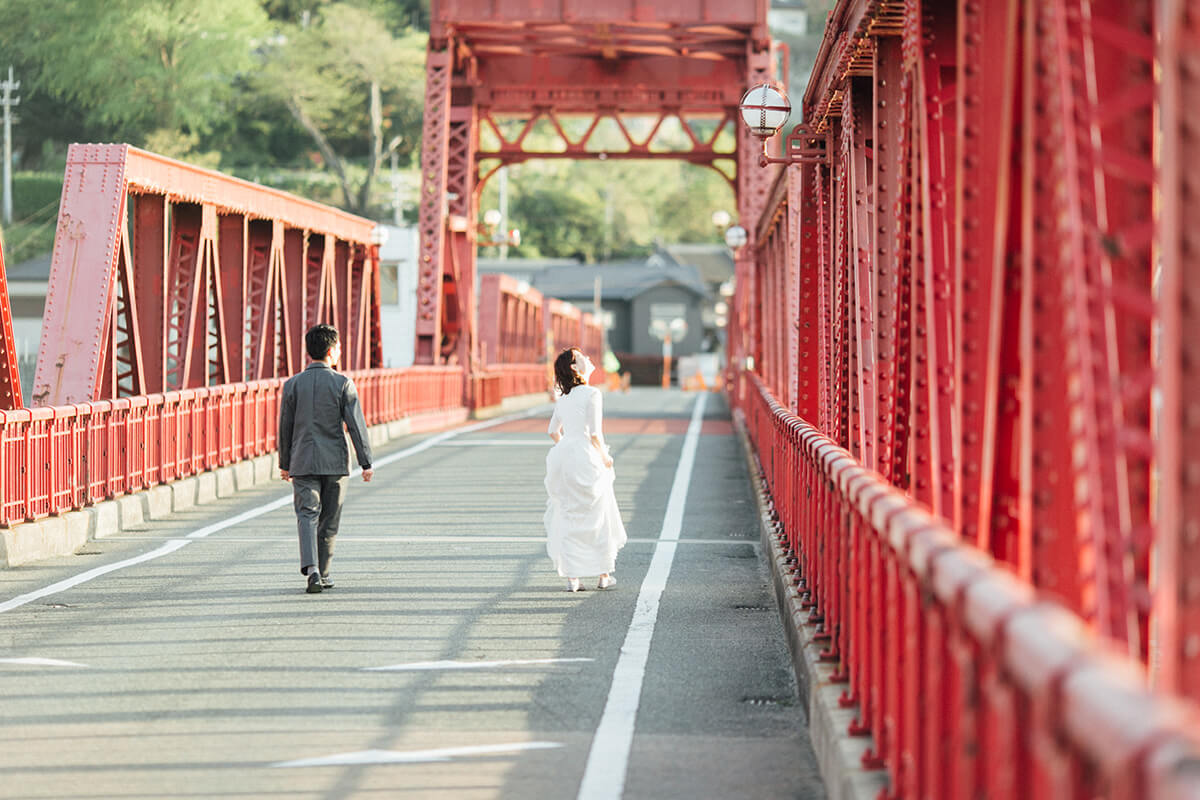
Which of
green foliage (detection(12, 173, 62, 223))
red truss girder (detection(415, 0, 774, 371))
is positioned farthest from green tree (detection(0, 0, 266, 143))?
red truss girder (detection(415, 0, 774, 371))

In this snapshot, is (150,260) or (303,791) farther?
(150,260)

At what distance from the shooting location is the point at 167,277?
17.6m

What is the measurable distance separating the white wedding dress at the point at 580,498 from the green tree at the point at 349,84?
223 ft

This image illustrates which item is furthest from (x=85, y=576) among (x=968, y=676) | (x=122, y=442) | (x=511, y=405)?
(x=511, y=405)

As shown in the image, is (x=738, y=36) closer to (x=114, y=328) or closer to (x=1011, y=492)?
(x=114, y=328)

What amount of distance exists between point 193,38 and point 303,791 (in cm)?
7287

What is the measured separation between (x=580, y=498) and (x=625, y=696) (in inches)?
137

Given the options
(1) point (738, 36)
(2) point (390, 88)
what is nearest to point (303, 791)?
(1) point (738, 36)

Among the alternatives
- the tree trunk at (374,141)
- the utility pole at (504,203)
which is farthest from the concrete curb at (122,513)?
the utility pole at (504,203)

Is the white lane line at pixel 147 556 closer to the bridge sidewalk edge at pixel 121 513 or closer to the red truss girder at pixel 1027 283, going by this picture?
the bridge sidewalk edge at pixel 121 513

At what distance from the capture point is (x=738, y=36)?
110ft

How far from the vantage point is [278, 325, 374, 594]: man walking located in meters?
11.3

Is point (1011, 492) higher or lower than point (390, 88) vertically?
lower

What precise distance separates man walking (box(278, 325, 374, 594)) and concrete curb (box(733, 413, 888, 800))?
302cm
